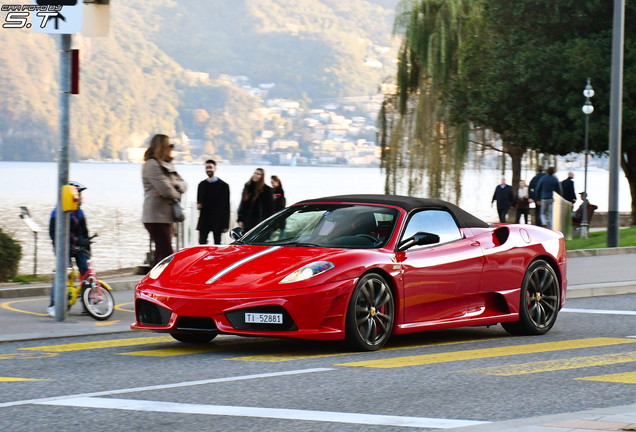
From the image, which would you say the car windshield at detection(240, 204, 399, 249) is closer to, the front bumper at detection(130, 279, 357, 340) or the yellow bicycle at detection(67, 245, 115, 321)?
the front bumper at detection(130, 279, 357, 340)

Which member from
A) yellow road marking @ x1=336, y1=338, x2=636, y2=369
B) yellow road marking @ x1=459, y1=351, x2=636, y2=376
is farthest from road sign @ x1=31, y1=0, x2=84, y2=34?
yellow road marking @ x1=459, y1=351, x2=636, y2=376

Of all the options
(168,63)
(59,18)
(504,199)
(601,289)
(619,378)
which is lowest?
(601,289)

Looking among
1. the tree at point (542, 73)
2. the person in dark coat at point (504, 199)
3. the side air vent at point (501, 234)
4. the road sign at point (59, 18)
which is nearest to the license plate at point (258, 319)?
the side air vent at point (501, 234)

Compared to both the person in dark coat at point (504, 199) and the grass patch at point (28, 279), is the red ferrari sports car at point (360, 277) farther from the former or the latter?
the person in dark coat at point (504, 199)

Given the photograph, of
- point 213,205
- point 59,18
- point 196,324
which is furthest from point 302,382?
point 213,205

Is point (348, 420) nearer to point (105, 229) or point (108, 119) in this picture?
point (105, 229)

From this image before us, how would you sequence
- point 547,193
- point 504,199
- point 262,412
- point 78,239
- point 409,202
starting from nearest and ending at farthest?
point 262,412
point 409,202
point 78,239
point 547,193
point 504,199

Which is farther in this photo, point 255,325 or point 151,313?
point 151,313

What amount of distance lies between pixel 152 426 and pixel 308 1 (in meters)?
185

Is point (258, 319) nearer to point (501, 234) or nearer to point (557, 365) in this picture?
point (557, 365)

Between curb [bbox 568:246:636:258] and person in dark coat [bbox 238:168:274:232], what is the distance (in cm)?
650

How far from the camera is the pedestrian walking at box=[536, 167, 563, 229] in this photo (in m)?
26.8

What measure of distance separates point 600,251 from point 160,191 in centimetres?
1136

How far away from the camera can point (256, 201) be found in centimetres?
1741
